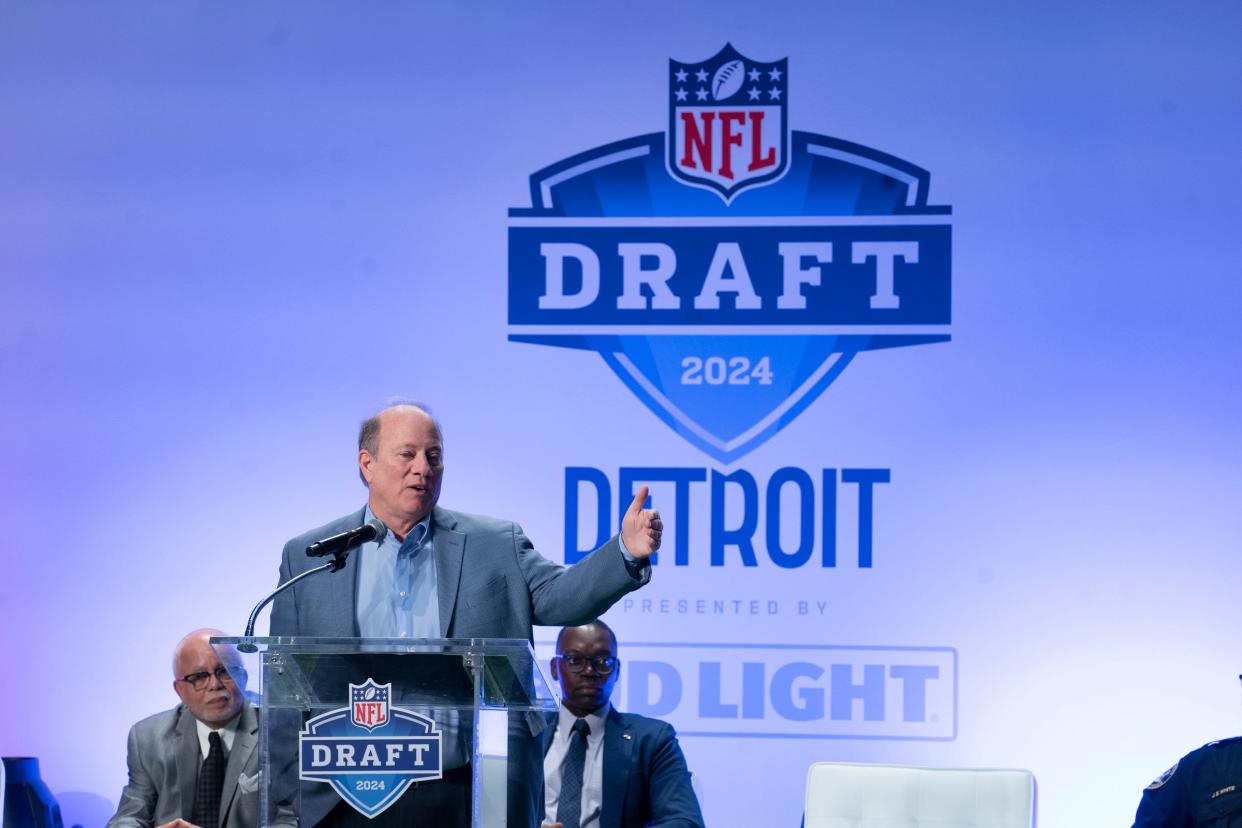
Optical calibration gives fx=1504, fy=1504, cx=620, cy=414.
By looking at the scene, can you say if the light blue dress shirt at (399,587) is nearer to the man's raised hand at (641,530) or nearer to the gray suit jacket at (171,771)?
the man's raised hand at (641,530)

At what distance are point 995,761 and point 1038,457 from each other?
106cm

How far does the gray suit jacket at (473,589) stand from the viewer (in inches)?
136

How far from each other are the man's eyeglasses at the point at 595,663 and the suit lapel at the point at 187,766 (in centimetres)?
119

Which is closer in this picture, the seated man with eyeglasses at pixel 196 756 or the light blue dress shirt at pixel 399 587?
the light blue dress shirt at pixel 399 587

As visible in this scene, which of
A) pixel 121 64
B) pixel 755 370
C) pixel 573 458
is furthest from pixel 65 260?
pixel 755 370

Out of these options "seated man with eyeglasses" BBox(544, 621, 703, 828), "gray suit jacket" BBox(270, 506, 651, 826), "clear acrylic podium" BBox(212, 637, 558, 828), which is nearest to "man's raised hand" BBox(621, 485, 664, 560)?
"gray suit jacket" BBox(270, 506, 651, 826)

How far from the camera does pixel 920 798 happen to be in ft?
14.0

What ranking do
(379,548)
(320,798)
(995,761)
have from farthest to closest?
1. (995,761)
2. (379,548)
3. (320,798)

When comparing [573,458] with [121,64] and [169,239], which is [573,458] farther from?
[121,64]

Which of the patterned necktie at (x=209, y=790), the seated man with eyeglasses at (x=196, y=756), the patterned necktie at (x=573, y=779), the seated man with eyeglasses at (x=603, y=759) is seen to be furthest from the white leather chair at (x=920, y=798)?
the patterned necktie at (x=209, y=790)

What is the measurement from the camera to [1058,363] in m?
5.28

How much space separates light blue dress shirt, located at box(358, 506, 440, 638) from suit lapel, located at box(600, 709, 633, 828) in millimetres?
1358

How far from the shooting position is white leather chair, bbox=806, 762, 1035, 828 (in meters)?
4.22

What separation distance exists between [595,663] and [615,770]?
346 millimetres
